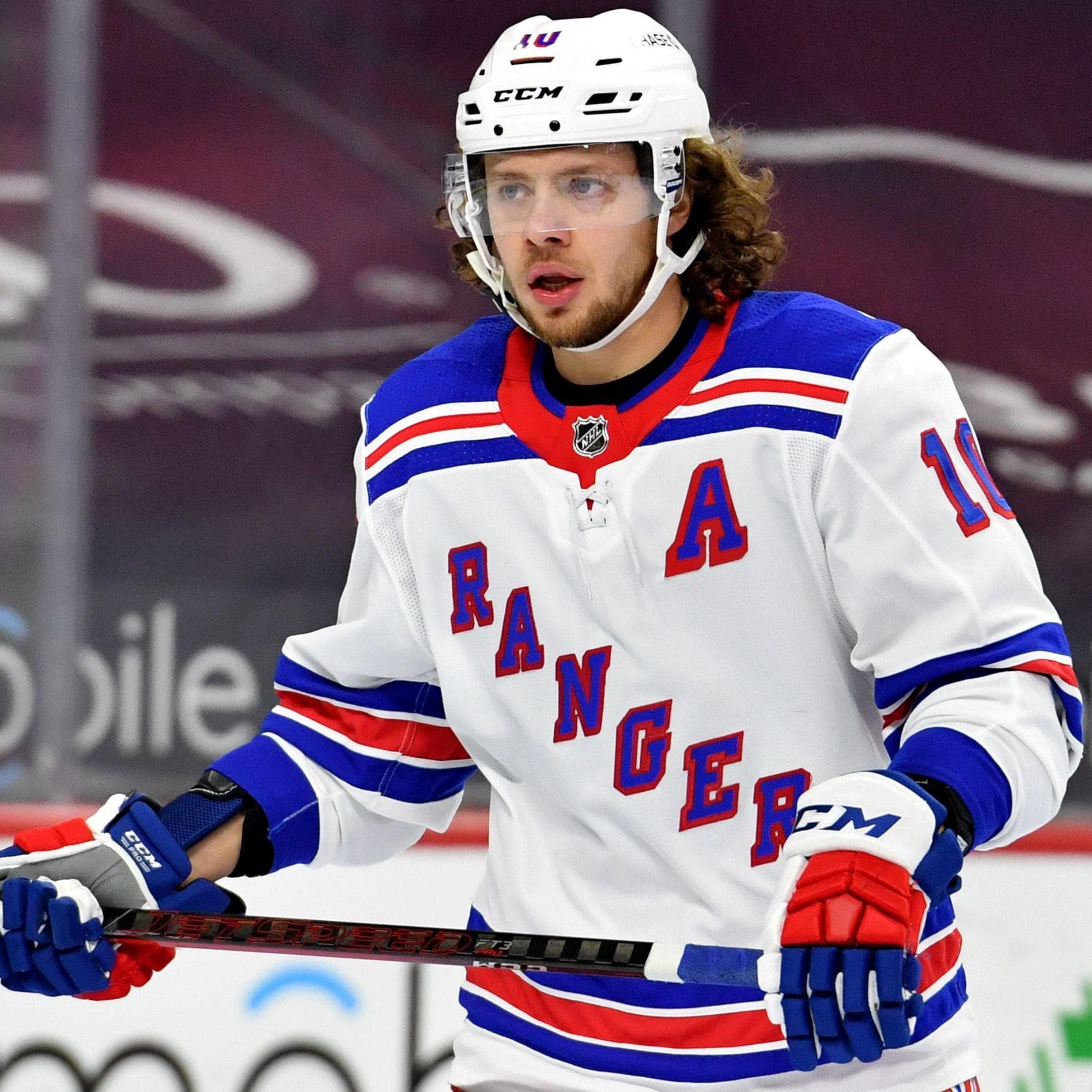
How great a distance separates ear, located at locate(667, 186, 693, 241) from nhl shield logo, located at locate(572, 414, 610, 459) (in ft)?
0.75

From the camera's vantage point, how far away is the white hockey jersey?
5.90 ft

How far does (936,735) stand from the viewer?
67.7 inches

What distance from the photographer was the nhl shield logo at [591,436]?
1.98 metres

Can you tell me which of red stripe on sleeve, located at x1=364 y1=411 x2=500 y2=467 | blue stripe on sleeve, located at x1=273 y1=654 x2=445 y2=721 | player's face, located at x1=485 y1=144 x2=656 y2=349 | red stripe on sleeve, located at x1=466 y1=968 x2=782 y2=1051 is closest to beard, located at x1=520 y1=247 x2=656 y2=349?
player's face, located at x1=485 y1=144 x2=656 y2=349

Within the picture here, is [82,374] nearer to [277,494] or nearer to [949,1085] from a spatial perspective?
[277,494]

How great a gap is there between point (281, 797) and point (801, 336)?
2.39ft

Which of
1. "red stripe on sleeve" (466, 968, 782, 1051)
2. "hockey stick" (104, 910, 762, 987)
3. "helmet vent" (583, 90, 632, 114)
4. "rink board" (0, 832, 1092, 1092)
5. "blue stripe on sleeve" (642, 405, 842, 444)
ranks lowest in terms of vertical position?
"rink board" (0, 832, 1092, 1092)

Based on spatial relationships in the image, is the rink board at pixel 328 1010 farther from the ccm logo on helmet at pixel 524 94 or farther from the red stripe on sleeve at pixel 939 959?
the ccm logo on helmet at pixel 524 94

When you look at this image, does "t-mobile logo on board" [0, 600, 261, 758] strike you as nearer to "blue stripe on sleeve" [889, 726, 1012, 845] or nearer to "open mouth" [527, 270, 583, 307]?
"open mouth" [527, 270, 583, 307]

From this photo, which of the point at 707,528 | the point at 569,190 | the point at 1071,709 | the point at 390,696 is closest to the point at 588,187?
the point at 569,190

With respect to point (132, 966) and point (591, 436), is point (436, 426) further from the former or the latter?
point (132, 966)

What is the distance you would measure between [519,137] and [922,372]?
0.47 metres


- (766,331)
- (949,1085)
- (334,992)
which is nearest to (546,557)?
(766,331)

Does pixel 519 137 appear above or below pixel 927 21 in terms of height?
below
